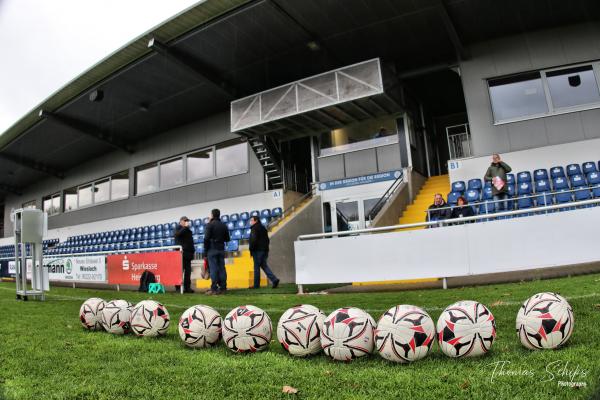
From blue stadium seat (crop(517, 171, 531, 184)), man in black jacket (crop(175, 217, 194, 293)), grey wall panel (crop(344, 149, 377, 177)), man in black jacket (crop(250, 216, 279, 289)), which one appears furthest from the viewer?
grey wall panel (crop(344, 149, 377, 177))

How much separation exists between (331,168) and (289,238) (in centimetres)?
436

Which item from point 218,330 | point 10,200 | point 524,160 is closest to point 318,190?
point 524,160

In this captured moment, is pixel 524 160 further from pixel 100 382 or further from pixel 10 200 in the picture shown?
pixel 10 200

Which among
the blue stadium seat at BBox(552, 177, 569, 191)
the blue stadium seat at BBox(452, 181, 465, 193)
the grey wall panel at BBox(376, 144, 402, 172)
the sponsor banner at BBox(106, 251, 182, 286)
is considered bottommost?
the sponsor banner at BBox(106, 251, 182, 286)

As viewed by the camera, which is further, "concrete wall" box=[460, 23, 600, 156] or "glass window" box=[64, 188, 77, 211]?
"glass window" box=[64, 188, 77, 211]

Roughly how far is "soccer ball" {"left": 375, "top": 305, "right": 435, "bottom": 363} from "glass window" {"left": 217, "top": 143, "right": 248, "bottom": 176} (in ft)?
58.5

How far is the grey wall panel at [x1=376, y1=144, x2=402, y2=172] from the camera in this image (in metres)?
17.5

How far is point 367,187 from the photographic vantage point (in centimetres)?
1773

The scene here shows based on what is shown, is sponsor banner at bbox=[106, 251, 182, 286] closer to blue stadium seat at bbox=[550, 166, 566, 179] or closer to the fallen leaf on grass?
the fallen leaf on grass

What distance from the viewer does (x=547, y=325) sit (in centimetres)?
355

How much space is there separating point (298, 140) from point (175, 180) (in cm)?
750

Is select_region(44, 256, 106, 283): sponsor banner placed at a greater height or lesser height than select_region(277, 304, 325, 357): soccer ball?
greater

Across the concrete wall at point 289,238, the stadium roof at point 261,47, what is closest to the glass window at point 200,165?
the stadium roof at point 261,47

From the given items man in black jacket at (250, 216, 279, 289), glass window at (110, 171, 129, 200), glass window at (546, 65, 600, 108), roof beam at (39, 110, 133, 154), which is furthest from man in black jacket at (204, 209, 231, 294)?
glass window at (110, 171, 129, 200)
